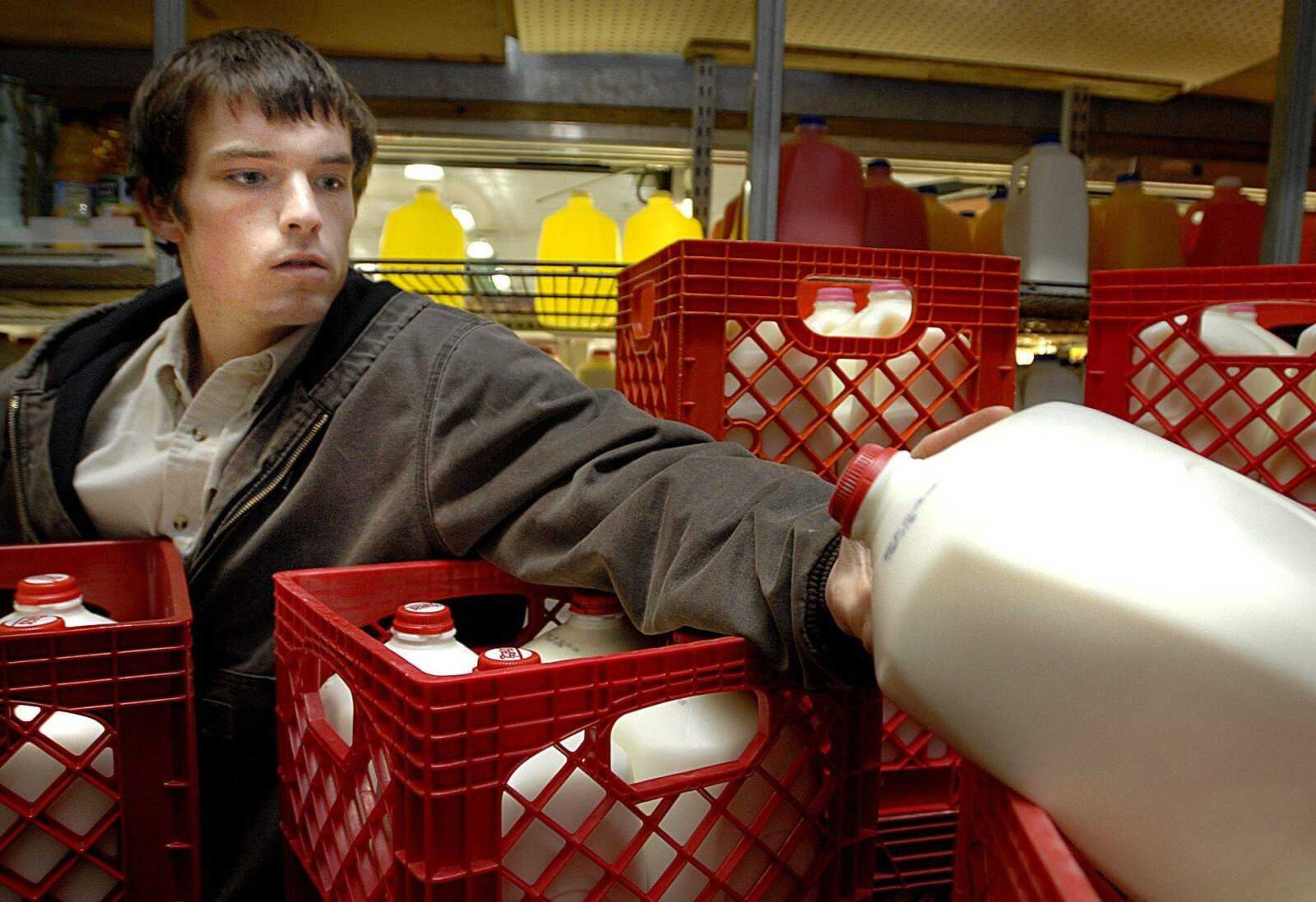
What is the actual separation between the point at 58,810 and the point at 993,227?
7.43ft

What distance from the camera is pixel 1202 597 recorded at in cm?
45

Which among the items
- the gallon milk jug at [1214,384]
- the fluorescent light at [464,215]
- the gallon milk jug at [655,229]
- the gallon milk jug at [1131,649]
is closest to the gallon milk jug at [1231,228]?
the gallon milk jug at [1214,384]

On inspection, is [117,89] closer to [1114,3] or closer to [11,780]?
[11,780]

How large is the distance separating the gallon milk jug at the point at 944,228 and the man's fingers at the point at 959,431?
1.69 meters

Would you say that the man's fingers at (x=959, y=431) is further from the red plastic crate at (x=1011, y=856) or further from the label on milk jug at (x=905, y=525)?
the red plastic crate at (x=1011, y=856)

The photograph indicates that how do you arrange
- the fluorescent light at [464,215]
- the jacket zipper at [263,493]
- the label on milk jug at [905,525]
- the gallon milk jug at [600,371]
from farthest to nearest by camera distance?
the fluorescent light at [464,215], the gallon milk jug at [600,371], the jacket zipper at [263,493], the label on milk jug at [905,525]

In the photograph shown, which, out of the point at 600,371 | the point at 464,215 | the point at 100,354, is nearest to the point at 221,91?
the point at 100,354

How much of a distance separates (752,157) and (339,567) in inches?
41.7

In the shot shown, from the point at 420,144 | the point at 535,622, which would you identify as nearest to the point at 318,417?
the point at 535,622

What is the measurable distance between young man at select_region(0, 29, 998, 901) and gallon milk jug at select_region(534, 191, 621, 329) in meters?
0.85

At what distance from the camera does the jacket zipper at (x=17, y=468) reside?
120cm

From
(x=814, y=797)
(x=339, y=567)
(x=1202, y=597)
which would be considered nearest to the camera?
(x=1202, y=597)

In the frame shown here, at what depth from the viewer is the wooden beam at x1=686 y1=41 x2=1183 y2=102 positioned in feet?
7.86

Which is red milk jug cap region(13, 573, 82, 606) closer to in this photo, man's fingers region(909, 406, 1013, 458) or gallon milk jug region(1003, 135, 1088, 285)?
man's fingers region(909, 406, 1013, 458)
